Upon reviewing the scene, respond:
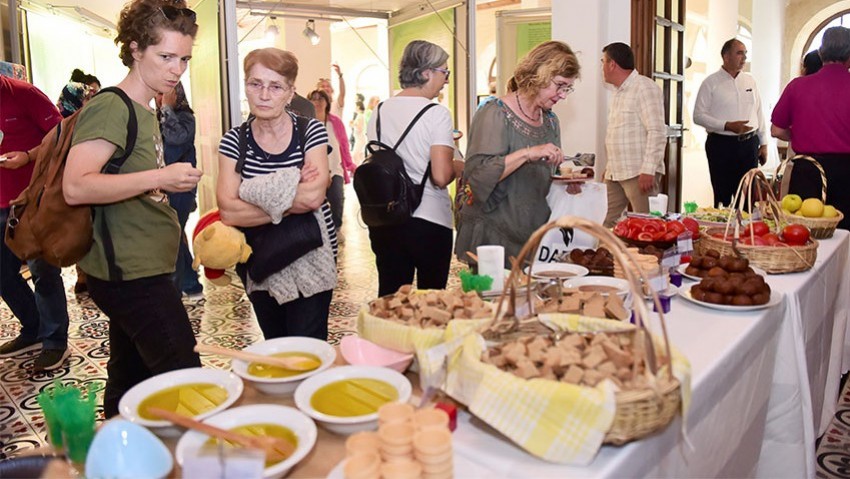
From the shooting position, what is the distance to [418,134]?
8.16 feet

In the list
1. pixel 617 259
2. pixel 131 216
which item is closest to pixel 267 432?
pixel 617 259

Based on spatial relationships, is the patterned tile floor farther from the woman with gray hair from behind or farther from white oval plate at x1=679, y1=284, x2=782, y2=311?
the woman with gray hair from behind

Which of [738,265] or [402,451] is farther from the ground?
[738,265]

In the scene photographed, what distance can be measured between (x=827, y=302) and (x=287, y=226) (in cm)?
201

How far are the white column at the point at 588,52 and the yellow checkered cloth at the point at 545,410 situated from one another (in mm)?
3868

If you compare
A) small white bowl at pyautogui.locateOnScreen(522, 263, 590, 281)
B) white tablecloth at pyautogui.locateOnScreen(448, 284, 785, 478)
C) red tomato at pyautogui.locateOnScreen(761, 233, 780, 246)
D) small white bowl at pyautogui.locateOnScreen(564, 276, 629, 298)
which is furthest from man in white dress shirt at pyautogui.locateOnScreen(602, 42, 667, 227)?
white tablecloth at pyautogui.locateOnScreen(448, 284, 785, 478)

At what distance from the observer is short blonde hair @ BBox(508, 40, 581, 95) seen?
7.99ft

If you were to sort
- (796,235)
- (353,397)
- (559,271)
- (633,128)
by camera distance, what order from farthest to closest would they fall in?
(633,128), (796,235), (559,271), (353,397)

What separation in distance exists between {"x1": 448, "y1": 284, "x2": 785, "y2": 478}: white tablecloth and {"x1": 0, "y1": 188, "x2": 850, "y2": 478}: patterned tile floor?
877mm

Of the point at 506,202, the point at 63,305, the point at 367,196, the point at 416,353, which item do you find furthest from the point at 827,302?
the point at 63,305

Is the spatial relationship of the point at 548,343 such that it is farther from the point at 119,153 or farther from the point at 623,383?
the point at 119,153

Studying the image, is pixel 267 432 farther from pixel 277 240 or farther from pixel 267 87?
pixel 267 87

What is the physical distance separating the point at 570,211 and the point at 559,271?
588 millimetres

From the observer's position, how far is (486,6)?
12.4 meters
